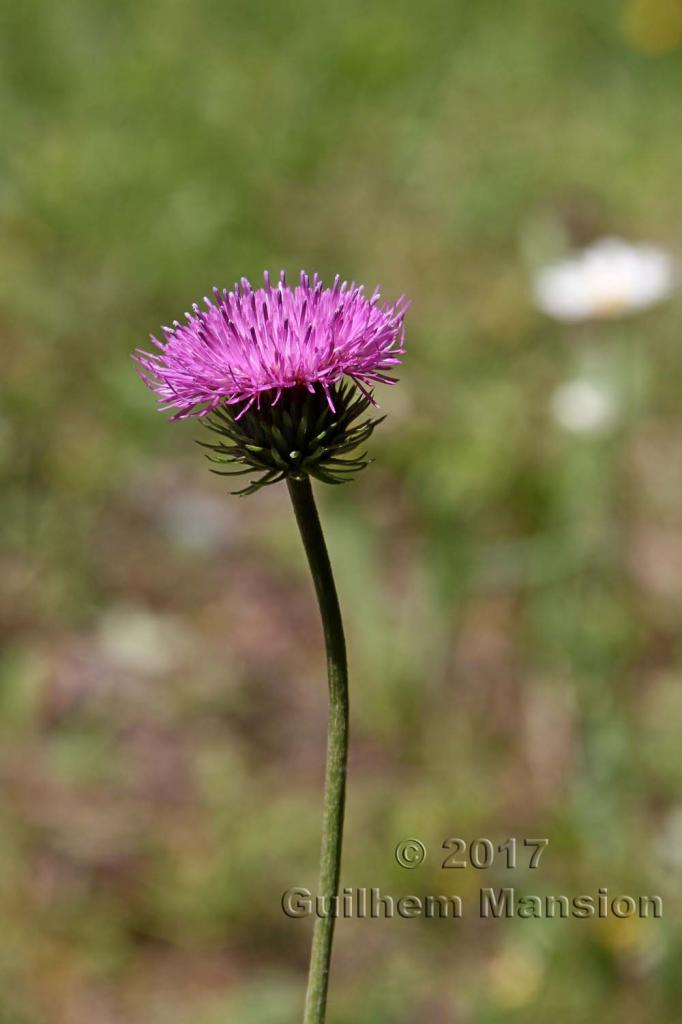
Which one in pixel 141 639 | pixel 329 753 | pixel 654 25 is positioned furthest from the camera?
pixel 654 25

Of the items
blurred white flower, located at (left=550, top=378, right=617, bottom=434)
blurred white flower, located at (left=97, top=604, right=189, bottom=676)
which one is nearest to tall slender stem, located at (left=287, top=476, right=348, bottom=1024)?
blurred white flower, located at (left=97, top=604, right=189, bottom=676)

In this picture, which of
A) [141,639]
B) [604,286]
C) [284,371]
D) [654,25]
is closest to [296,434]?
[284,371]

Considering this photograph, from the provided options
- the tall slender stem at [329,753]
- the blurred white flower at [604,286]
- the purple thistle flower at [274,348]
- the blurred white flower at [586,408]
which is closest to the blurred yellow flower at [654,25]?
the blurred white flower at [604,286]

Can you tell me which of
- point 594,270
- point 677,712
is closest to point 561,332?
point 594,270

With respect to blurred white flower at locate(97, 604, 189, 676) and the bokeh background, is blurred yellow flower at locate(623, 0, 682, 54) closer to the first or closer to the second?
the bokeh background

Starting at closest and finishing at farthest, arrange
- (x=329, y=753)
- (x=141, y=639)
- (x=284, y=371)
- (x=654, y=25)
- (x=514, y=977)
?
(x=329, y=753) → (x=284, y=371) → (x=514, y=977) → (x=141, y=639) → (x=654, y=25)

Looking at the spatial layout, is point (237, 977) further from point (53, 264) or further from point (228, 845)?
point (53, 264)

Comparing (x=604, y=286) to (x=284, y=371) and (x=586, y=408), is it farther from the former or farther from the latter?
(x=284, y=371)

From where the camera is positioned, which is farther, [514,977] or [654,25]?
[654,25]
